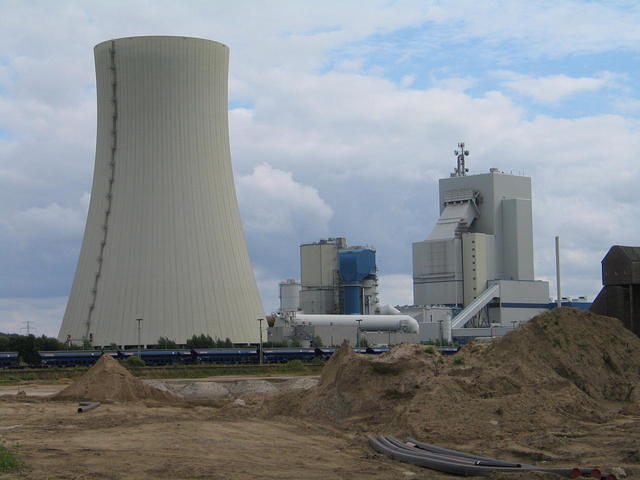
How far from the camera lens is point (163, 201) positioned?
162 ft

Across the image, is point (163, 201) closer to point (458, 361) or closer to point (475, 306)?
point (458, 361)

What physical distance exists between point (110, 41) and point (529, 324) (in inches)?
1261

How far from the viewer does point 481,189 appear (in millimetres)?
82812

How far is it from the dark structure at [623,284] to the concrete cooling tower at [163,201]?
24092 millimetres

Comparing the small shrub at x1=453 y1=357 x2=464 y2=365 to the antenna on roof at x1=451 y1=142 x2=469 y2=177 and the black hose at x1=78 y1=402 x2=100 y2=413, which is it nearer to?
the black hose at x1=78 y1=402 x2=100 y2=413

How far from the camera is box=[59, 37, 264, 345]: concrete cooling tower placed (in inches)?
1925

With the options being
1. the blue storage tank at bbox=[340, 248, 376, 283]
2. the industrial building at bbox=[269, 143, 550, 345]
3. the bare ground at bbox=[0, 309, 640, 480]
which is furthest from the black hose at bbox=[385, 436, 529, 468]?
the blue storage tank at bbox=[340, 248, 376, 283]

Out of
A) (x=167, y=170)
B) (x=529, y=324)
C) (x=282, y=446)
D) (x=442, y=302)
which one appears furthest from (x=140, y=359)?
(x=442, y=302)

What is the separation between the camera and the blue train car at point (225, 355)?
170ft

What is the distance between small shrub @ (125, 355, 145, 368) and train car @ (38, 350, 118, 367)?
5.11ft

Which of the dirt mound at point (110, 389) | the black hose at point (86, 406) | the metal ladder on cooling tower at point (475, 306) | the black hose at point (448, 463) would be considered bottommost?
the black hose at point (448, 463)

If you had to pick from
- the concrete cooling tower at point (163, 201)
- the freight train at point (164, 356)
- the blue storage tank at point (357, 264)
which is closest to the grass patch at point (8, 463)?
the freight train at point (164, 356)

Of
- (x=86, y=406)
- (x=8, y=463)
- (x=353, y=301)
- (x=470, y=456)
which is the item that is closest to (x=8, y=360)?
(x=86, y=406)

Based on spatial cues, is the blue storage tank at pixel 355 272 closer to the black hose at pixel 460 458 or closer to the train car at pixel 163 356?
the train car at pixel 163 356
